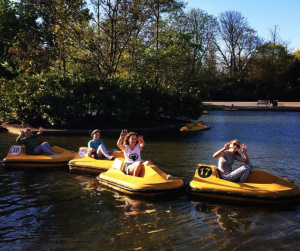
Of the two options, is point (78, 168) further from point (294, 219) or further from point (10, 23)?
point (10, 23)

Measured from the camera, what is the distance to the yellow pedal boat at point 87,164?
10133mm

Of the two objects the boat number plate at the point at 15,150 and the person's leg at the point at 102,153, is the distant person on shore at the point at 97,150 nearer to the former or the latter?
the person's leg at the point at 102,153

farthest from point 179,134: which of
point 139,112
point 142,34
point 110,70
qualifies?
point 142,34

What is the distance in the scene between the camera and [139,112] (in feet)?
70.7

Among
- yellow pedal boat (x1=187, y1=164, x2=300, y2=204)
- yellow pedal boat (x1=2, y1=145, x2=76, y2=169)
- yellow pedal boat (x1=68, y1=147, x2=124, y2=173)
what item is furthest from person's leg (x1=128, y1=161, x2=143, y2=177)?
yellow pedal boat (x1=2, y1=145, x2=76, y2=169)

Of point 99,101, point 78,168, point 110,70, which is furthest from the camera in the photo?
point 110,70

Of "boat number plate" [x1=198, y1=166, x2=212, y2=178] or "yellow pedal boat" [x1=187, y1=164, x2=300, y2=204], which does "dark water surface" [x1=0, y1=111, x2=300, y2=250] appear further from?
"boat number plate" [x1=198, y1=166, x2=212, y2=178]

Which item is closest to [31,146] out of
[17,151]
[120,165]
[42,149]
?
[42,149]

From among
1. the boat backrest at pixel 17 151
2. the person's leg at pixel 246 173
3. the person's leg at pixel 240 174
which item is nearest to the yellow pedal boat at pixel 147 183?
the person's leg at pixel 240 174

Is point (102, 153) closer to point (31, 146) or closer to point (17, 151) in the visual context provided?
point (31, 146)

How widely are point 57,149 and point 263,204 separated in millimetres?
7365

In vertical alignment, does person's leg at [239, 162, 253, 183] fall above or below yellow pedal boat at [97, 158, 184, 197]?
above

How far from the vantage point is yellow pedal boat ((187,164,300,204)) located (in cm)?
715

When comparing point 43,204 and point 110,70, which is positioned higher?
point 110,70
